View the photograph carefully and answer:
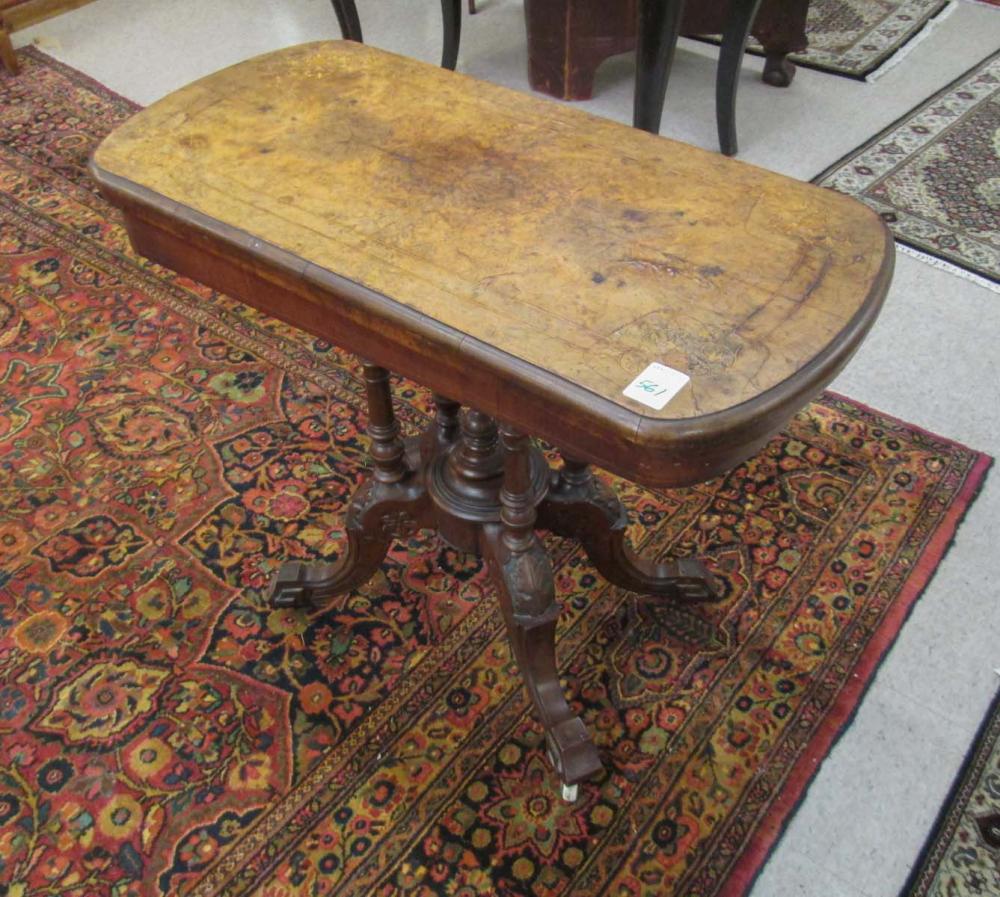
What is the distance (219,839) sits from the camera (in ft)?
4.20

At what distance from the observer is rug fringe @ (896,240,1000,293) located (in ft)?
7.38

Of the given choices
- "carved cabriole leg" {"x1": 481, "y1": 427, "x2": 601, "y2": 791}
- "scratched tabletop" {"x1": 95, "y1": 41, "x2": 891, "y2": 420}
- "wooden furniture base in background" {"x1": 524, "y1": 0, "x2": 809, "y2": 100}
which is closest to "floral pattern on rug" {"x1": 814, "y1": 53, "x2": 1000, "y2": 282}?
"wooden furniture base in background" {"x1": 524, "y1": 0, "x2": 809, "y2": 100}

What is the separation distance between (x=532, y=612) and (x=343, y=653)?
41 centimetres

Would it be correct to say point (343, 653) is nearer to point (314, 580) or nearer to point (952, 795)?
point (314, 580)

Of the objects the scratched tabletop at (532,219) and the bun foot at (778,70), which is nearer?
the scratched tabletop at (532,219)

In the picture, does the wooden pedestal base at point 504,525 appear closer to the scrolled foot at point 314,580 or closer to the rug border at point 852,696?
the scrolled foot at point 314,580

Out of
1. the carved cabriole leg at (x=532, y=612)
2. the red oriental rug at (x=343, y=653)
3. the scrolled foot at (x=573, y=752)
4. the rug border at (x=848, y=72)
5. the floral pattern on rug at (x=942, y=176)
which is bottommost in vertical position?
the red oriental rug at (x=343, y=653)

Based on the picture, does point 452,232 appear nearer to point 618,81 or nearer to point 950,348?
point 950,348

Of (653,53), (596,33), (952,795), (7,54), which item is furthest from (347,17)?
→ (952,795)

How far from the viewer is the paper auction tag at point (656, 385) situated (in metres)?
0.83

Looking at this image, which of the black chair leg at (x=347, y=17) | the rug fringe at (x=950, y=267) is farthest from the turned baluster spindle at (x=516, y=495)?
the black chair leg at (x=347, y=17)

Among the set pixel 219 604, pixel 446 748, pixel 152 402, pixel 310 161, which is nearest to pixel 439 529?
pixel 446 748

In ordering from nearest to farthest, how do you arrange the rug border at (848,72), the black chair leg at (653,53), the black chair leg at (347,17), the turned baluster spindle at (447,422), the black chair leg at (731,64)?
1. the turned baluster spindle at (447,422)
2. the black chair leg at (653,53)
3. the black chair leg at (731,64)
4. the black chair leg at (347,17)
5. the rug border at (848,72)

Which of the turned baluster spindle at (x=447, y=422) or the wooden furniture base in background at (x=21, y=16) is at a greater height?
the turned baluster spindle at (x=447, y=422)
